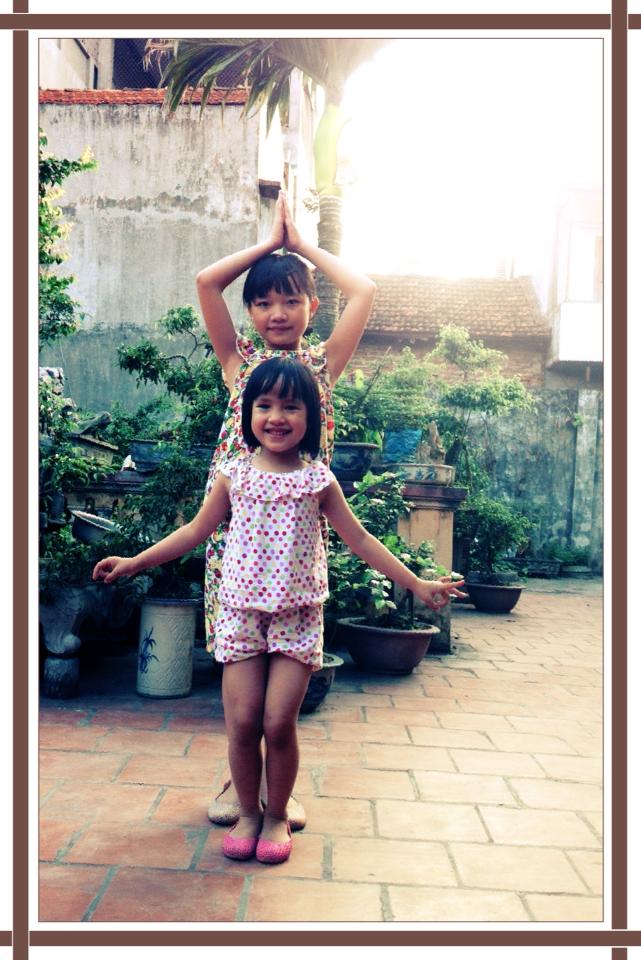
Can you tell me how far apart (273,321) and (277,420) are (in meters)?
0.37

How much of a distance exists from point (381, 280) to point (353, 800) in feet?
47.3

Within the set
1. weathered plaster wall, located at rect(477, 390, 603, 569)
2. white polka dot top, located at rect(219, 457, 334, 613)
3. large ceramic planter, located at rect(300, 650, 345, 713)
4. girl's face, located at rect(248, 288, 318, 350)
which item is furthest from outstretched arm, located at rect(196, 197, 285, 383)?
weathered plaster wall, located at rect(477, 390, 603, 569)

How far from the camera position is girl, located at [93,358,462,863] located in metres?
1.93

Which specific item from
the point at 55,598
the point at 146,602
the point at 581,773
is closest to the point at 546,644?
the point at 581,773

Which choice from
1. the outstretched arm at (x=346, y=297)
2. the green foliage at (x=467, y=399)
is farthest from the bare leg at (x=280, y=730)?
the green foliage at (x=467, y=399)

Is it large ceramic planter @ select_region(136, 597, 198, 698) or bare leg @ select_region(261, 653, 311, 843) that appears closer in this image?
bare leg @ select_region(261, 653, 311, 843)

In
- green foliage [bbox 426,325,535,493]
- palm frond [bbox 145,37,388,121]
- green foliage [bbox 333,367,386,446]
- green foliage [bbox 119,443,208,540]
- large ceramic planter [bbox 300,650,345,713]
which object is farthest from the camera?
green foliage [bbox 426,325,535,493]

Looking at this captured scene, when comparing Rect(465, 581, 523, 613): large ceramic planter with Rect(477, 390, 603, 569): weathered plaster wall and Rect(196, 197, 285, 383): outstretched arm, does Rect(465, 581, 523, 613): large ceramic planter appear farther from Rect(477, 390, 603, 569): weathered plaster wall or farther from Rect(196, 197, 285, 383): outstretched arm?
Rect(196, 197, 285, 383): outstretched arm

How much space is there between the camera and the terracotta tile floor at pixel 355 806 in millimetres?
1796

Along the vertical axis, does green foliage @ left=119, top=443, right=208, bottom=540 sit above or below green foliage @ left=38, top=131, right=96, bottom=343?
below

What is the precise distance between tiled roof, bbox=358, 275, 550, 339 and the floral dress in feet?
40.6
